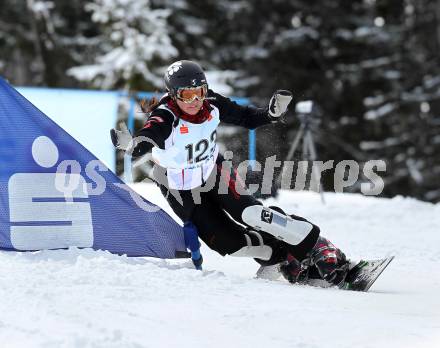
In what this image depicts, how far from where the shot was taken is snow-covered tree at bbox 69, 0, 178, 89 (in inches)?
742

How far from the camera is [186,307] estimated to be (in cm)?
378

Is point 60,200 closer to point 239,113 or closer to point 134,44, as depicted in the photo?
point 239,113

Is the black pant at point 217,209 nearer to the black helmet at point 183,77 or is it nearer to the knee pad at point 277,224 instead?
the knee pad at point 277,224

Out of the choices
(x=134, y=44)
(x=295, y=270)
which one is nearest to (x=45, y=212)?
(x=295, y=270)

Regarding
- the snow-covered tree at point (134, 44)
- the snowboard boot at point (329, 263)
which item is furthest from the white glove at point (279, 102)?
the snow-covered tree at point (134, 44)

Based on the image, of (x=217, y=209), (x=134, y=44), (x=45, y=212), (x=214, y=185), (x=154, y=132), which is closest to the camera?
(x=154, y=132)

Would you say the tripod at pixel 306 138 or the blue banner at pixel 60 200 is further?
the tripod at pixel 306 138

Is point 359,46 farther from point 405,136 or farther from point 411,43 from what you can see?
point 405,136

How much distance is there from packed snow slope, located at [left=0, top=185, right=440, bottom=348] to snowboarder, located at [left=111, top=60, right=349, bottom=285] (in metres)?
0.30

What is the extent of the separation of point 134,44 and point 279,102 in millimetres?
13941

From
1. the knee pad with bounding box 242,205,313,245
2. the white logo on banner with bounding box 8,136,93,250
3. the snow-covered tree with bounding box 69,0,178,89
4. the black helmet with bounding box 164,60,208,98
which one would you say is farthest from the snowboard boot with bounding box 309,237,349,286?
the snow-covered tree with bounding box 69,0,178,89

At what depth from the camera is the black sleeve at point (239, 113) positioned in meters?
5.48

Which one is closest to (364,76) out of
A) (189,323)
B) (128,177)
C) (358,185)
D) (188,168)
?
(358,185)

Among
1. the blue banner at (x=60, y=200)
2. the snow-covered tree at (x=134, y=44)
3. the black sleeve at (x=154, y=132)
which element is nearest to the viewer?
the black sleeve at (x=154, y=132)
